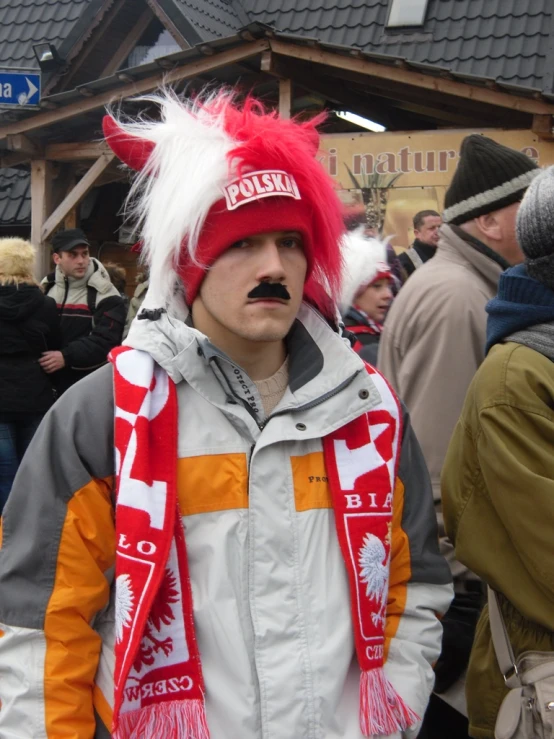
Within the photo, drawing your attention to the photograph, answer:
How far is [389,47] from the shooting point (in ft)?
32.9

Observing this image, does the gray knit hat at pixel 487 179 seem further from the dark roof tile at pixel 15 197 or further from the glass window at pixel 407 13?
the dark roof tile at pixel 15 197

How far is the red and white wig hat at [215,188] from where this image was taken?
190cm

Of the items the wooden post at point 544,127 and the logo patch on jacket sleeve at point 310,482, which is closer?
the logo patch on jacket sleeve at point 310,482

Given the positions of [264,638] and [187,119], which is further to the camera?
[187,119]

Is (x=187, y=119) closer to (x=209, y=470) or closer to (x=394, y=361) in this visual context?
(x=209, y=470)

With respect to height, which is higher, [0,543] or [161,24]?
[161,24]

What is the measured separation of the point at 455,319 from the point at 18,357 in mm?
3402

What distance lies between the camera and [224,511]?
1.76m

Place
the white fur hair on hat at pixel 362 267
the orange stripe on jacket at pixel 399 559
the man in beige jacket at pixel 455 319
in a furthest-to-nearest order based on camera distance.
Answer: the white fur hair on hat at pixel 362 267 → the man in beige jacket at pixel 455 319 → the orange stripe on jacket at pixel 399 559

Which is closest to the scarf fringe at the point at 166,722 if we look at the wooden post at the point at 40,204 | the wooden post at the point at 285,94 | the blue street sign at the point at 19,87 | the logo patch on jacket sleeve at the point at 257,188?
the logo patch on jacket sleeve at the point at 257,188

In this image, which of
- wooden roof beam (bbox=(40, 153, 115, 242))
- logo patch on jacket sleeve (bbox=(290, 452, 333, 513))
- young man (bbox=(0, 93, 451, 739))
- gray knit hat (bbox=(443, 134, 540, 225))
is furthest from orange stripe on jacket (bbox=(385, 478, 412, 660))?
wooden roof beam (bbox=(40, 153, 115, 242))

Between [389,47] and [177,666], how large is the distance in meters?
9.53

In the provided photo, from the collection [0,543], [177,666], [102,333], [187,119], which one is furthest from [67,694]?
[102,333]

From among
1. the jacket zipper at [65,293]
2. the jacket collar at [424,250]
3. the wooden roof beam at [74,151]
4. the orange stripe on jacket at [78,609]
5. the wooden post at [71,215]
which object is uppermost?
the wooden roof beam at [74,151]
